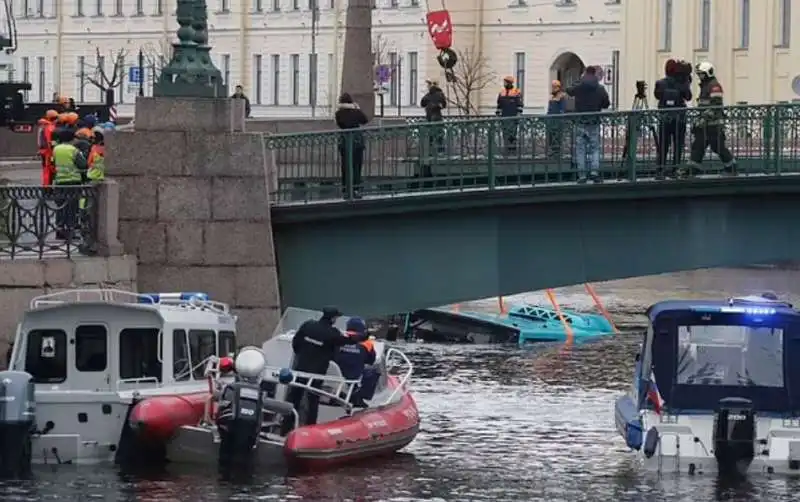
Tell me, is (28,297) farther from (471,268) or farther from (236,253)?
(471,268)

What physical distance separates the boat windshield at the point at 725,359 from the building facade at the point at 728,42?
5780 cm

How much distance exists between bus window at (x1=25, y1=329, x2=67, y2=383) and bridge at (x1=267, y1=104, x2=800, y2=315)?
240 inches

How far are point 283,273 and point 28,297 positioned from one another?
4.23 meters

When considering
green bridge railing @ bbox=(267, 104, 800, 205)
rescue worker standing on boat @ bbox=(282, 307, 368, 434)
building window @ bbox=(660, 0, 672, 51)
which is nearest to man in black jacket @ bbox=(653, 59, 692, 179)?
green bridge railing @ bbox=(267, 104, 800, 205)

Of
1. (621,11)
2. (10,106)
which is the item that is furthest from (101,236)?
(621,11)

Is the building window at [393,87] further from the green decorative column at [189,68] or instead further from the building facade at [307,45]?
the green decorative column at [189,68]

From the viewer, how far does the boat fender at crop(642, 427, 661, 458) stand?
31562 millimetres

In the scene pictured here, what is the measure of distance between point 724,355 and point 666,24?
217 ft

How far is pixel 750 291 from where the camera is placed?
242ft

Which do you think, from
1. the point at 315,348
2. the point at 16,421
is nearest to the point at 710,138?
the point at 315,348

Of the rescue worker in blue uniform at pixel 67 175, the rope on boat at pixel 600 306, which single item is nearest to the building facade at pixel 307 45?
the rope on boat at pixel 600 306

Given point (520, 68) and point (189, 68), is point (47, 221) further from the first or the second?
point (520, 68)

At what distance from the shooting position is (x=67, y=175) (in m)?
37.8

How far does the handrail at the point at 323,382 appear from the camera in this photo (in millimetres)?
32375
